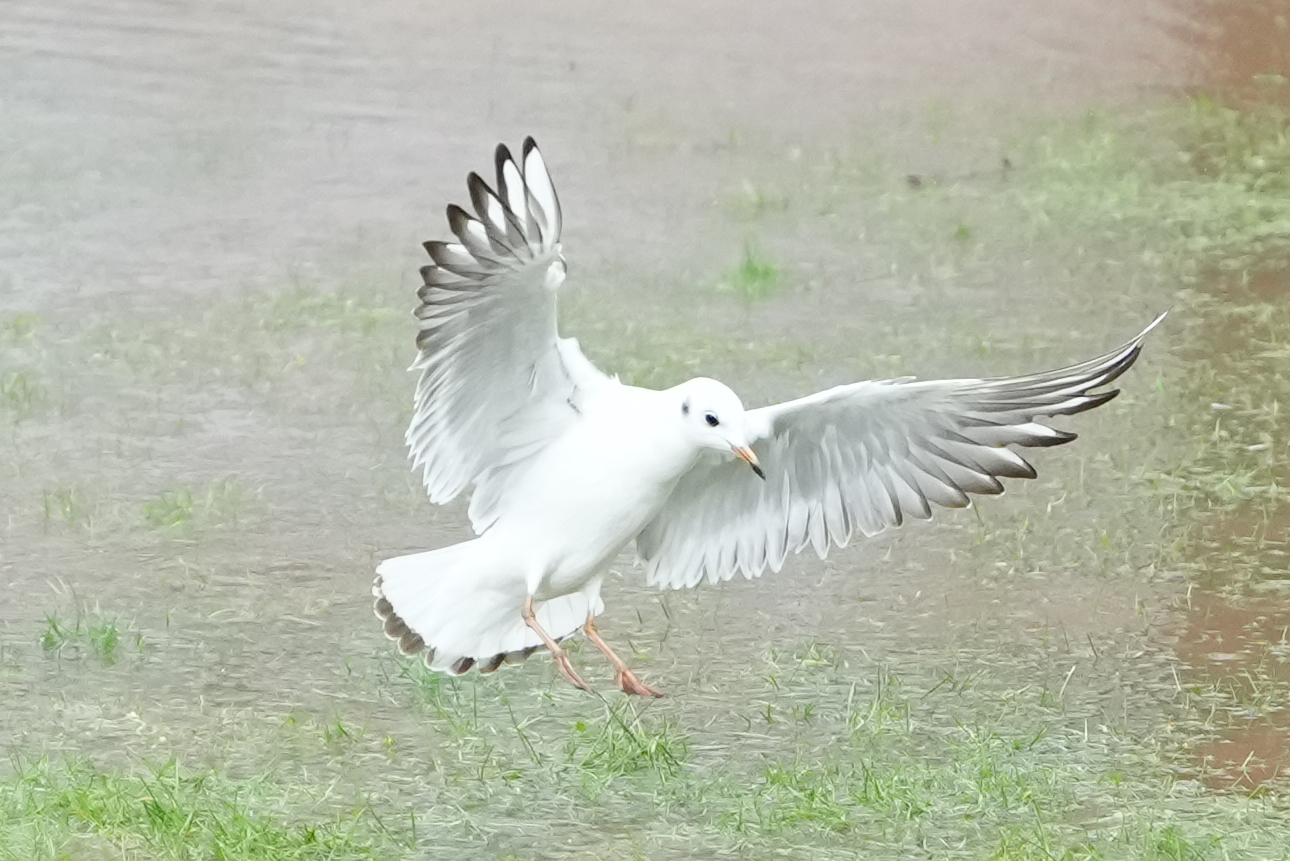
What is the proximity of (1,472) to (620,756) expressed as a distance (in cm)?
264

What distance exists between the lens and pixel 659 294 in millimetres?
8898

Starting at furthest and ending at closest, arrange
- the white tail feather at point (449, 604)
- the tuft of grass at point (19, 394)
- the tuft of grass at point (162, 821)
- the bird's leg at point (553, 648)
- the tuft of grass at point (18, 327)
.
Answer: the tuft of grass at point (18, 327), the tuft of grass at point (19, 394), the white tail feather at point (449, 604), the bird's leg at point (553, 648), the tuft of grass at point (162, 821)

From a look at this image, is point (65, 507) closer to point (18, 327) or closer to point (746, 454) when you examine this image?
point (18, 327)

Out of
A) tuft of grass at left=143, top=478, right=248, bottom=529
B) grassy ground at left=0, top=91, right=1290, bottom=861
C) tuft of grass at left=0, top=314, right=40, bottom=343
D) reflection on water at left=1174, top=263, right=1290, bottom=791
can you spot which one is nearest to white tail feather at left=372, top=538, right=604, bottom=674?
grassy ground at left=0, top=91, right=1290, bottom=861

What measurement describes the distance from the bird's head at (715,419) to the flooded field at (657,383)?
748 mm

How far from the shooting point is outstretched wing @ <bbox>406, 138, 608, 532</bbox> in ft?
14.9

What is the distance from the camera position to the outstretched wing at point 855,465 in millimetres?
4945

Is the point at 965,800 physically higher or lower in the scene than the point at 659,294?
lower

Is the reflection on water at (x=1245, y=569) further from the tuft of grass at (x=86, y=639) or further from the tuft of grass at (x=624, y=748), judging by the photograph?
the tuft of grass at (x=86, y=639)

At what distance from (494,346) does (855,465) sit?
98 centimetres

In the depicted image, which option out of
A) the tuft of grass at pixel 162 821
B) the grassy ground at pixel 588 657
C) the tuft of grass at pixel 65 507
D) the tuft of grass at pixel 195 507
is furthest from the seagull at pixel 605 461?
the tuft of grass at pixel 65 507

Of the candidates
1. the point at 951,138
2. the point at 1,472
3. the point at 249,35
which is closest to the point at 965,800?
the point at 1,472

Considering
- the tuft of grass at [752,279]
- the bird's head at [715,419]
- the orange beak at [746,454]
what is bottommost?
the orange beak at [746,454]

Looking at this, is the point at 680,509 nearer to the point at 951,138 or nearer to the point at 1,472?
the point at 1,472
